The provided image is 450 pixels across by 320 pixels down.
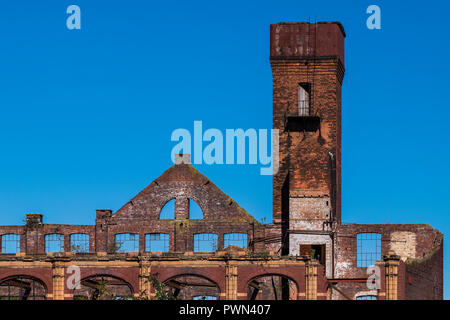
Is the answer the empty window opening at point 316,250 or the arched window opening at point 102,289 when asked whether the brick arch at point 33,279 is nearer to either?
the arched window opening at point 102,289

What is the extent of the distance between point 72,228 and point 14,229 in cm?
364

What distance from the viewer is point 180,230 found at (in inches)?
3031

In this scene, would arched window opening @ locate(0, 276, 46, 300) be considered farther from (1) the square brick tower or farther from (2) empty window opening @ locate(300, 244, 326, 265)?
(2) empty window opening @ locate(300, 244, 326, 265)

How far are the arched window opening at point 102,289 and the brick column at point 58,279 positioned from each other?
1321 millimetres

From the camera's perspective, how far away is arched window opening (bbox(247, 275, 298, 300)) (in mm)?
72375

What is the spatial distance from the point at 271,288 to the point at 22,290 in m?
14.9

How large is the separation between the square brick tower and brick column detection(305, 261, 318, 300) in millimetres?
7020

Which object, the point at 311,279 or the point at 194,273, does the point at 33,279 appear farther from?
the point at 311,279

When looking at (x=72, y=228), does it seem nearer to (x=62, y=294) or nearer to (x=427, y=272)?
(x=62, y=294)

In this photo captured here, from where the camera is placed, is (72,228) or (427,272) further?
(72,228)

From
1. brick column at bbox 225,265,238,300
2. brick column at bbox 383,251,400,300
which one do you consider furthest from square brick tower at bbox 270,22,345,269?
brick column at bbox 225,265,238,300

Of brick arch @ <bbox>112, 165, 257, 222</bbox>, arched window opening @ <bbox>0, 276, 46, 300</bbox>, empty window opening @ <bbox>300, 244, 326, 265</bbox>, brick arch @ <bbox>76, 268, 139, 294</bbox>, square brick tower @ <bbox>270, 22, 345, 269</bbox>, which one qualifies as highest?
square brick tower @ <bbox>270, 22, 345, 269</bbox>
